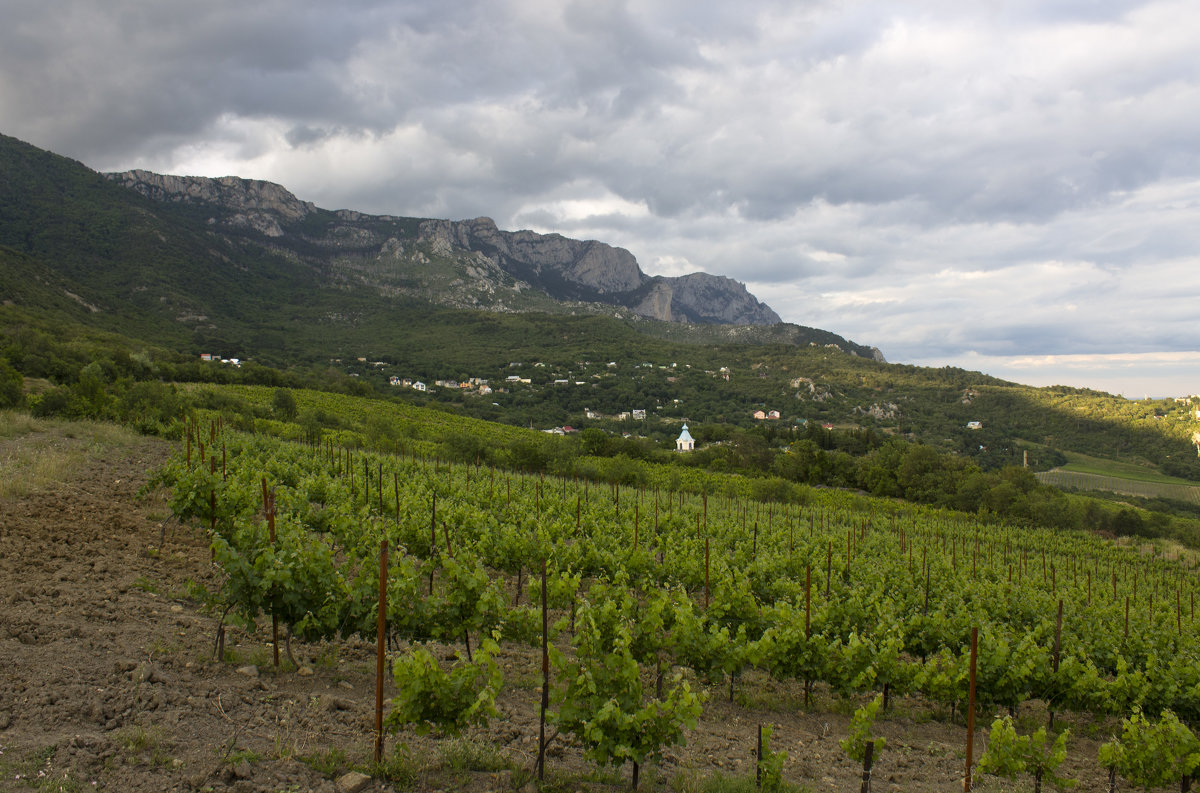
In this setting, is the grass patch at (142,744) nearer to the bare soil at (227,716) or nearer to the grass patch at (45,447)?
the bare soil at (227,716)

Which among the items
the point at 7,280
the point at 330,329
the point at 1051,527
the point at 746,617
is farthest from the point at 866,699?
the point at 330,329

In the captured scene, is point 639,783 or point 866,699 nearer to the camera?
point 639,783

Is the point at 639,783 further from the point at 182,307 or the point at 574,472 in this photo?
the point at 182,307

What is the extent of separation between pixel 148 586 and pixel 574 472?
37.2 metres

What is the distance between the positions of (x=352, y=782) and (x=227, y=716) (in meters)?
1.36

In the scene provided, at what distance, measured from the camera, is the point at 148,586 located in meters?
7.29

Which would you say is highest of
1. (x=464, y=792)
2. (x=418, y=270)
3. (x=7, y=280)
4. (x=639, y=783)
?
(x=418, y=270)

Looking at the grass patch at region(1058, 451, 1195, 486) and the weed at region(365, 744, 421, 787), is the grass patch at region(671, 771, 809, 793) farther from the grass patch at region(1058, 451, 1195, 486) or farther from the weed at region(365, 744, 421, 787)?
the grass patch at region(1058, 451, 1195, 486)

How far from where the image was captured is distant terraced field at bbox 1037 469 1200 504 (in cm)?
6725

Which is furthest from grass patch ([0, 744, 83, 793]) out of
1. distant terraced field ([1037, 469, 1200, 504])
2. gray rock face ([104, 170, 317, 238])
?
gray rock face ([104, 170, 317, 238])

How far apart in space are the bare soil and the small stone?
121 millimetres

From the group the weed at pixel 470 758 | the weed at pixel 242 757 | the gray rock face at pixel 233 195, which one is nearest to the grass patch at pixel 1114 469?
the weed at pixel 470 758

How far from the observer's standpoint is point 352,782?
13.7ft

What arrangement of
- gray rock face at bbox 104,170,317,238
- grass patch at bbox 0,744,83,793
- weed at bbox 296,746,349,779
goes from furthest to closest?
gray rock face at bbox 104,170,317,238 → weed at bbox 296,746,349,779 → grass patch at bbox 0,744,83,793
